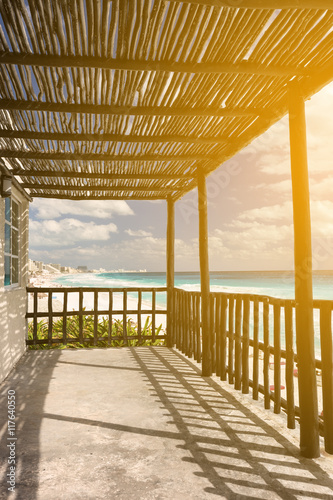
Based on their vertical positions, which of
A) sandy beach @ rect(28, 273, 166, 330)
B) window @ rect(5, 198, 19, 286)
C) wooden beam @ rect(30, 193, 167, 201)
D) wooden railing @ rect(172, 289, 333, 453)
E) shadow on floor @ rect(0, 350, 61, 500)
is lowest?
sandy beach @ rect(28, 273, 166, 330)

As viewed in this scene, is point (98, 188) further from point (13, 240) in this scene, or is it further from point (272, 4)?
point (272, 4)

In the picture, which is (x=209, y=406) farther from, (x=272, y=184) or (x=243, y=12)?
(x=272, y=184)

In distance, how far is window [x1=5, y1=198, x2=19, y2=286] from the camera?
6363 millimetres

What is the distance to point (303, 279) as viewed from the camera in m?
3.19

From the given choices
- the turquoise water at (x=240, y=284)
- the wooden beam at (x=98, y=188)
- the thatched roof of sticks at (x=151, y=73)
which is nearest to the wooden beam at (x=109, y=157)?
→ the thatched roof of sticks at (x=151, y=73)

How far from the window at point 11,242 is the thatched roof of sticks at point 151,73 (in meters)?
A: 1.08

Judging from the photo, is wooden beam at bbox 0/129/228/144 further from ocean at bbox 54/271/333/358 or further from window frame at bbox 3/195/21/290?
ocean at bbox 54/271/333/358

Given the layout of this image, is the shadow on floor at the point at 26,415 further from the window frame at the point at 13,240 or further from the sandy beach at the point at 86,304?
the sandy beach at the point at 86,304

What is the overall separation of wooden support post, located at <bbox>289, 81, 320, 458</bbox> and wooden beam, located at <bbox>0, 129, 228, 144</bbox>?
1.58 meters

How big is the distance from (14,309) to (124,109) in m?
3.91

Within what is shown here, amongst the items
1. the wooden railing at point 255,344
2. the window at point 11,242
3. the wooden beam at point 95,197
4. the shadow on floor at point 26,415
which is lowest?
the shadow on floor at point 26,415

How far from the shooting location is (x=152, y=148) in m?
5.36

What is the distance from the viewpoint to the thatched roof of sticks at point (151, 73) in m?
2.59

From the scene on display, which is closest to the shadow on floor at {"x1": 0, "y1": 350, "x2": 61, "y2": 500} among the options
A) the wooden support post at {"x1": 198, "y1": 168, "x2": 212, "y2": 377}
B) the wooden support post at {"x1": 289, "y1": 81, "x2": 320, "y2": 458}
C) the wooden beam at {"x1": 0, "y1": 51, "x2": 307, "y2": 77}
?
the wooden support post at {"x1": 289, "y1": 81, "x2": 320, "y2": 458}
